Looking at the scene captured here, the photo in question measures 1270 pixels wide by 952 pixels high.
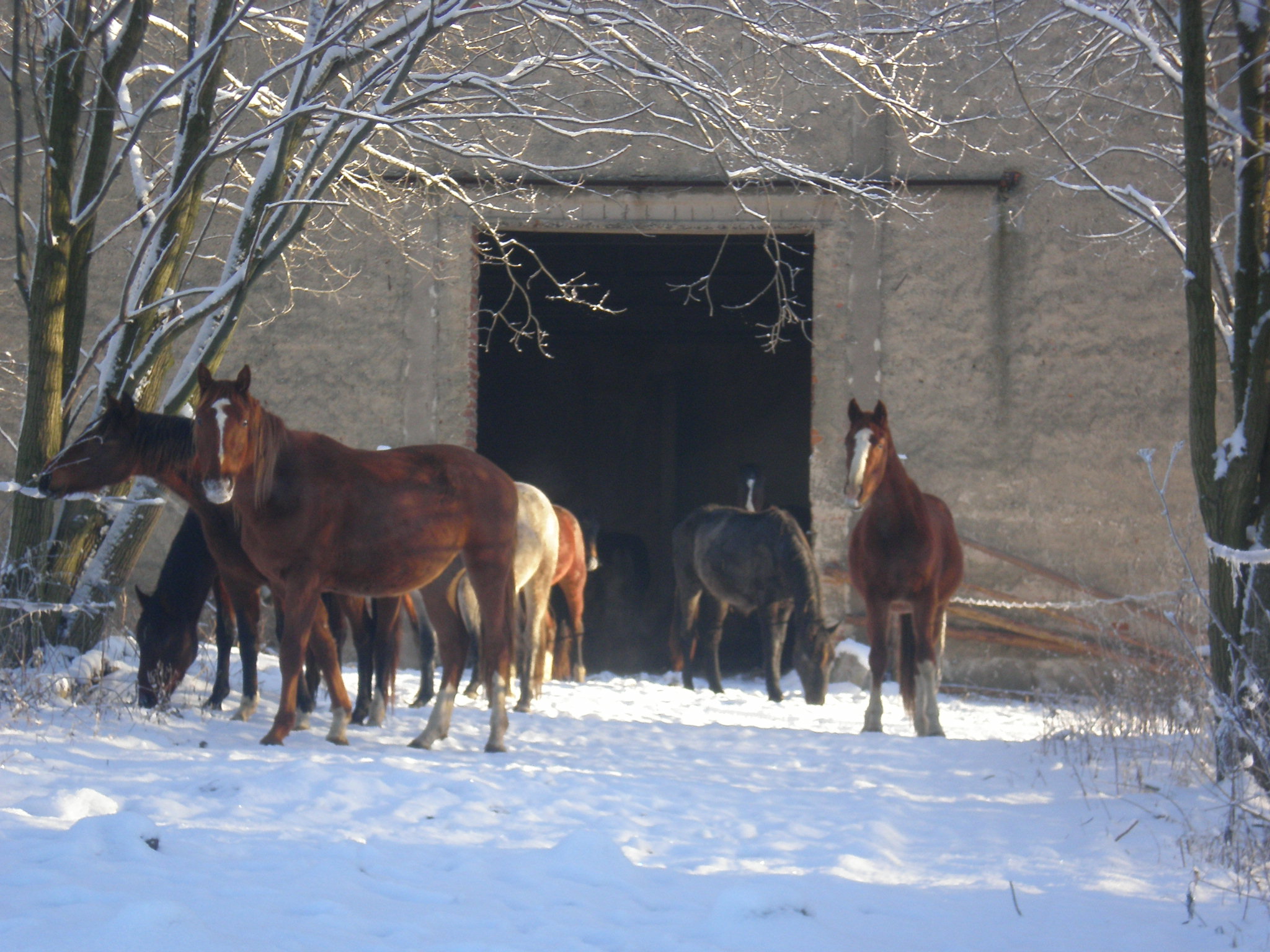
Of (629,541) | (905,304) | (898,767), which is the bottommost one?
(898,767)

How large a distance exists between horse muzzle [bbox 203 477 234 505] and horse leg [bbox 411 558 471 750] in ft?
4.23

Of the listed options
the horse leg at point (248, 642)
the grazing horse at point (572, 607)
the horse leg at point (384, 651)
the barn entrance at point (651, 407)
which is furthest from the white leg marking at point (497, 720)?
the barn entrance at point (651, 407)

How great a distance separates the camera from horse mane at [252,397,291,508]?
5555 millimetres

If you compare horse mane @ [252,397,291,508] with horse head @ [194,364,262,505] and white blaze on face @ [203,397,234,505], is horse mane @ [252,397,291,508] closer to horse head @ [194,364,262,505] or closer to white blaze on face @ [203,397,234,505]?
horse head @ [194,364,262,505]

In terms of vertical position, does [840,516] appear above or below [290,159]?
below

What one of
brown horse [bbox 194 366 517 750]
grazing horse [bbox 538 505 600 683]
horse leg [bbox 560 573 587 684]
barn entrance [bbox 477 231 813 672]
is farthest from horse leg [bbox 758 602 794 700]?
barn entrance [bbox 477 231 813 672]

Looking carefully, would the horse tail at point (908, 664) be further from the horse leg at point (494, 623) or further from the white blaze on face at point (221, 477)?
the white blaze on face at point (221, 477)

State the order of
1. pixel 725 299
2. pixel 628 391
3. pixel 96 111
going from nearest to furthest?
pixel 96 111 < pixel 725 299 < pixel 628 391

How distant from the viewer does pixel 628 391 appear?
20859 millimetres

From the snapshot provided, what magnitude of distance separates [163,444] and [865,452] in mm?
4018

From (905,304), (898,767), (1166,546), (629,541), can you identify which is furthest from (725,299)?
(898,767)

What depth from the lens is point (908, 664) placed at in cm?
758

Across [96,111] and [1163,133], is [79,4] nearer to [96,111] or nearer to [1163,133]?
[96,111]

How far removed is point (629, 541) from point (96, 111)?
10338 mm
